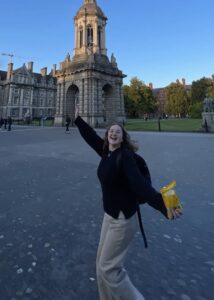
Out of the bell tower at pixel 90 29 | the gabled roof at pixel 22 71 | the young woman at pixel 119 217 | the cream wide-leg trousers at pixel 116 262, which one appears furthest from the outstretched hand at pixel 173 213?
the gabled roof at pixel 22 71

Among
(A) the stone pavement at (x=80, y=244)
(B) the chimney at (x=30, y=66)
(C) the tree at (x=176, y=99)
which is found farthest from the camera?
(C) the tree at (x=176, y=99)

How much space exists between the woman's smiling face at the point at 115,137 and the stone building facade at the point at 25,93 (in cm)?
6966

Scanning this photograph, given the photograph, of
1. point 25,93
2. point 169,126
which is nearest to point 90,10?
point 169,126

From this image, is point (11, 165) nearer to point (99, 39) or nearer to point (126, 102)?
point (99, 39)

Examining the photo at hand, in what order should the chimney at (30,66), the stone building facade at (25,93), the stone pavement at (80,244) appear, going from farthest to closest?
the chimney at (30,66), the stone building facade at (25,93), the stone pavement at (80,244)

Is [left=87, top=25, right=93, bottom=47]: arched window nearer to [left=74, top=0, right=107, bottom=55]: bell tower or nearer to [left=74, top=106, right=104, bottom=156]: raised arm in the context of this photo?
[left=74, top=0, right=107, bottom=55]: bell tower

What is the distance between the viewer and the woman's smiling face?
2242 millimetres

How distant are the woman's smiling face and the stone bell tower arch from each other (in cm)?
3421

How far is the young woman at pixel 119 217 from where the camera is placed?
1948mm

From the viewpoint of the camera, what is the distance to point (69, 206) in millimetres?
4762

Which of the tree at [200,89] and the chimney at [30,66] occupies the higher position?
the chimney at [30,66]

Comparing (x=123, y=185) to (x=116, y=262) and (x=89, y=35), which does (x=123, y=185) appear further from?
(x=89, y=35)

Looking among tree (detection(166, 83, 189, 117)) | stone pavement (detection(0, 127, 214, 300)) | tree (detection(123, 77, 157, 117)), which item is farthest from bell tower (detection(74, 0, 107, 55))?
tree (detection(166, 83, 189, 117))

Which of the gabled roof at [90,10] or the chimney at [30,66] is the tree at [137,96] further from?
the gabled roof at [90,10]
